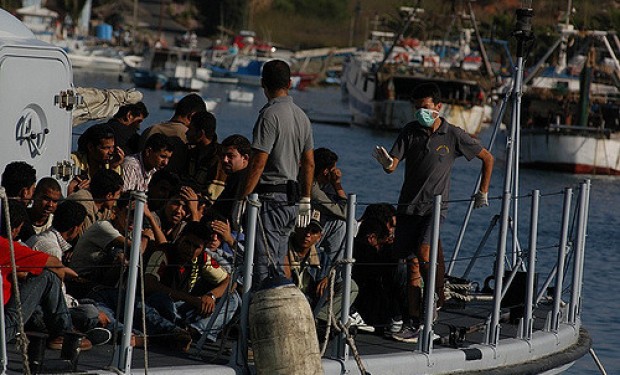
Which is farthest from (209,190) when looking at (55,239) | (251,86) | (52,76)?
(251,86)

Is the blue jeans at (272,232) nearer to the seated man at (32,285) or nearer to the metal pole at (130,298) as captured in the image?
the metal pole at (130,298)

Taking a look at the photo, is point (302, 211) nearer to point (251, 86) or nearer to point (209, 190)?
point (209, 190)

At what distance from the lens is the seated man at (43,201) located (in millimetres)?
8891

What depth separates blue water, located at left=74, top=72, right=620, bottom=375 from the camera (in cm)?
1953

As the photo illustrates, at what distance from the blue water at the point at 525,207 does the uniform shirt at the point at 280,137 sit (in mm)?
1112

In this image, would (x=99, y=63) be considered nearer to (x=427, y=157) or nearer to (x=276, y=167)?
(x=427, y=157)

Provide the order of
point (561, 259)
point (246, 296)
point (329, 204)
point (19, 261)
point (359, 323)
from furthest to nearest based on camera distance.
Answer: point (561, 259) → point (329, 204) → point (359, 323) → point (246, 296) → point (19, 261)

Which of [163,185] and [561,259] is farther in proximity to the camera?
[561,259]

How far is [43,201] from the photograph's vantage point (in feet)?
29.3

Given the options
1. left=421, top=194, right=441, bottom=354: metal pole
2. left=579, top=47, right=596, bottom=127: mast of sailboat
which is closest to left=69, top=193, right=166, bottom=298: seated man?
left=421, top=194, right=441, bottom=354: metal pole

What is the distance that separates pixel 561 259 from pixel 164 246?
3279 millimetres

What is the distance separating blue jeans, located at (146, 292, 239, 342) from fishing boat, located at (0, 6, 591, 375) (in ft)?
0.37

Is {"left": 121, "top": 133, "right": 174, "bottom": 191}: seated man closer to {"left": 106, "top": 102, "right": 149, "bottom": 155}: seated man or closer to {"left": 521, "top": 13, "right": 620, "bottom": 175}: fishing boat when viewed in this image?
{"left": 106, "top": 102, "right": 149, "bottom": 155}: seated man

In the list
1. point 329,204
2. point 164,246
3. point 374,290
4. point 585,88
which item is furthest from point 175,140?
point 585,88
